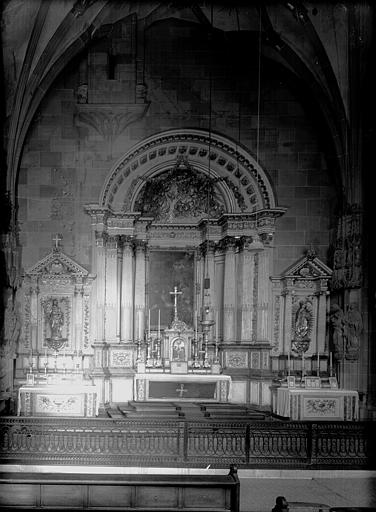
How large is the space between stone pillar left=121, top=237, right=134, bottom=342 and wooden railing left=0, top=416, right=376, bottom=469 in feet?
16.4

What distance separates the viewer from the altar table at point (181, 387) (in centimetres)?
1294

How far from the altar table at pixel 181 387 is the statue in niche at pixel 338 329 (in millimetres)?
2220

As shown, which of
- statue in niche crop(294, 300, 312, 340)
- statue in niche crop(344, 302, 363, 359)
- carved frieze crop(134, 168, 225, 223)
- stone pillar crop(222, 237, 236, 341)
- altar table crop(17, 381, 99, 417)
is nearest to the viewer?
altar table crop(17, 381, 99, 417)

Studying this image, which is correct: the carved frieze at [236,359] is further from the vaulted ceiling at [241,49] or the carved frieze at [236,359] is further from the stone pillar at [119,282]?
the vaulted ceiling at [241,49]

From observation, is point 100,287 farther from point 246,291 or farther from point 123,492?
point 123,492

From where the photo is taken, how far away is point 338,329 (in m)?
13.2

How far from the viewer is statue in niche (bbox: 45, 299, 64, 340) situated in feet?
44.5

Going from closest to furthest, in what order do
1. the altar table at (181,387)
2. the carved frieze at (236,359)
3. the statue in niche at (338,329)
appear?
the altar table at (181,387), the statue in niche at (338,329), the carved frieze at (236,359)

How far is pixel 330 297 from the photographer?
554 inches

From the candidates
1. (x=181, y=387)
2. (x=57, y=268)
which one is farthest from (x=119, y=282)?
(x=181, y=387)

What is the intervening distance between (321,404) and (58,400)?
184 inches

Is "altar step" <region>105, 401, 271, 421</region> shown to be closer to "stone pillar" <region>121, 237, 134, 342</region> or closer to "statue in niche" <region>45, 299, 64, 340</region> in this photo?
Answer: "stone pillar" <region>121, 237, 134, 342</region>

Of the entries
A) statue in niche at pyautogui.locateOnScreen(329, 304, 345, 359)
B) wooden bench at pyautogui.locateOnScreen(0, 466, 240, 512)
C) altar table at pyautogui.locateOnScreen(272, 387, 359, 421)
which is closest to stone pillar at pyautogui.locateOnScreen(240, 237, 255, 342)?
statue in niche at pyautogui.locateOnScreen(329, 304, 345, 359)

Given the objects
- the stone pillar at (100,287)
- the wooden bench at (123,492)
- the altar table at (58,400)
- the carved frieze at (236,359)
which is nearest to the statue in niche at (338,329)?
the carved frieze at (236,359)
